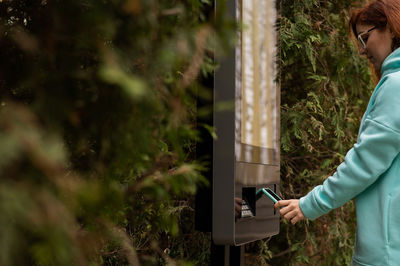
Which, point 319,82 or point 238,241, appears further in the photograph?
point 319,82

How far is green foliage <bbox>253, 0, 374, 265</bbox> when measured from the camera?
8.50ft

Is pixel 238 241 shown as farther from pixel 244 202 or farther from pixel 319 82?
pixel 319 82

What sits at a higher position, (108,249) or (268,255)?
(108,249)

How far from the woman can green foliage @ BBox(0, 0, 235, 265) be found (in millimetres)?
1007

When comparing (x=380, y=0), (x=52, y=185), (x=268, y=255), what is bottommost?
(x=268, y=255)

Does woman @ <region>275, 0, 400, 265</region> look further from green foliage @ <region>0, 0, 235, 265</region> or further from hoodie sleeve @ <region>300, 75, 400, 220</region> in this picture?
green foliage @ <region>0, 0, 235, 265</region>

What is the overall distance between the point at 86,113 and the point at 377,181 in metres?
1.31

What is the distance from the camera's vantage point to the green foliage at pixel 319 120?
259 cm

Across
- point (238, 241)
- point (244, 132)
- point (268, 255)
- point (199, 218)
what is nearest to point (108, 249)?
point (199, 218)

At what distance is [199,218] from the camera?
154 cm

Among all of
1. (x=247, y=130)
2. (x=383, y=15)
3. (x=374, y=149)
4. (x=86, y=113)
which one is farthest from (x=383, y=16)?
(x=86, y=113)

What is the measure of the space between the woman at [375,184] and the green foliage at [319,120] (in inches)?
25.3

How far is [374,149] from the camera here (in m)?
1.76

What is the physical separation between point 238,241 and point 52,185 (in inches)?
37.5
